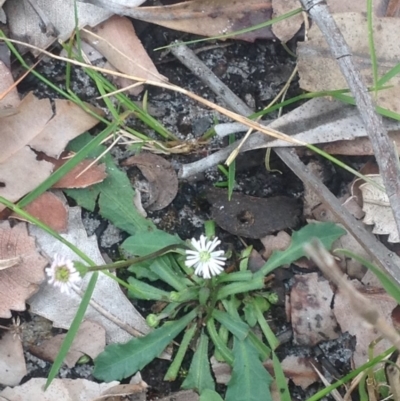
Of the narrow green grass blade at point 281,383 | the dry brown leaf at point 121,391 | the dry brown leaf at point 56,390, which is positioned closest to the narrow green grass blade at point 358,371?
the narrow green grass blade at point 281,383

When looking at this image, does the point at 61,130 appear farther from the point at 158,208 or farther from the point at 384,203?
the point at 384,203

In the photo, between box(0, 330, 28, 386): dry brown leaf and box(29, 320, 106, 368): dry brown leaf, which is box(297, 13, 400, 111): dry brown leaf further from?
box(0, 330, 28, 386): dry brown leaf

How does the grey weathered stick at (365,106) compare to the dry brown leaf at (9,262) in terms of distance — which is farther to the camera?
the dry brown leaf at (9,262)

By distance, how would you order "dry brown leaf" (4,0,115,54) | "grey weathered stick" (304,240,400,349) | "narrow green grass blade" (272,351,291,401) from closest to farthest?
"grey weathered stick" (304,240,400,349)
"narrow green grass blade" (272,351,291,401)
"dry brown leaf" (4,0,115,54)

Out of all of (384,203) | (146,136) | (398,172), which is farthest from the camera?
(146,136)

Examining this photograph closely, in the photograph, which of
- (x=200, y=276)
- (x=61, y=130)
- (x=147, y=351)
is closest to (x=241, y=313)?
(x=200, y=276)

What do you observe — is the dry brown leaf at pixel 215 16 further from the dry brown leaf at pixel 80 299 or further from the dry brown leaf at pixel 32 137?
the dry brown leaf at pixel 80 299

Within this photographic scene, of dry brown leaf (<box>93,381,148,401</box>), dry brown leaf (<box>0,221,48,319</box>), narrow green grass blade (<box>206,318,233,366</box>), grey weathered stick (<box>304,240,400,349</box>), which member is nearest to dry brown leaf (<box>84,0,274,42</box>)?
dry brown leaf (<box>0,221,48,319</box>)
